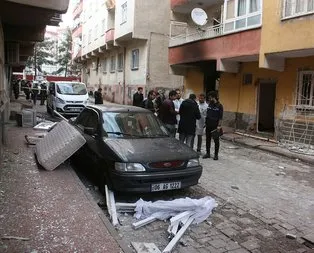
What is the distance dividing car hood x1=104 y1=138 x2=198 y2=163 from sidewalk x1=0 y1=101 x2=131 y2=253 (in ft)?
2.93

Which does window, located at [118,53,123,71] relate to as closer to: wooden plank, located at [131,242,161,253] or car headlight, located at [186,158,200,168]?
car headlight, located at [186,158,200,168]

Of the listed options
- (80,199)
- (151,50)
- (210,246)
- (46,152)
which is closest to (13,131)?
(46,152)

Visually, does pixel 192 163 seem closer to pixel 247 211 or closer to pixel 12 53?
pixel 247 211

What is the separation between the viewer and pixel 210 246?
4758 mm

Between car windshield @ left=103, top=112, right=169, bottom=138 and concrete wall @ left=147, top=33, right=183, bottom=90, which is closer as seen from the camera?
car windshield @ left=103, top=112, right=169, bottom=138

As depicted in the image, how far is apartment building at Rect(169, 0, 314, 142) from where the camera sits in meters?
12.0

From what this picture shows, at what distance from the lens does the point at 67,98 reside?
19.2 m

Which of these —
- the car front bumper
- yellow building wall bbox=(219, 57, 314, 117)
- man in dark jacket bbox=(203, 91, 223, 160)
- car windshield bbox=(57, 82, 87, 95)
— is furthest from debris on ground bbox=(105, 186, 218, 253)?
car windshield bbox=(57, 82, 87, 95)

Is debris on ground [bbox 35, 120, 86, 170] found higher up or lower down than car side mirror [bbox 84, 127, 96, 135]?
lower down

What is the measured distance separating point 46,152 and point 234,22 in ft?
32.6

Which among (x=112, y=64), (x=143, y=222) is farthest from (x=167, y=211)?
(x=112, y=64)

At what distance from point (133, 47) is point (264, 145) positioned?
1709 cm

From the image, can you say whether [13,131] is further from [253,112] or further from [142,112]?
[253,112]

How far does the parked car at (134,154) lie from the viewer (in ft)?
19.7
